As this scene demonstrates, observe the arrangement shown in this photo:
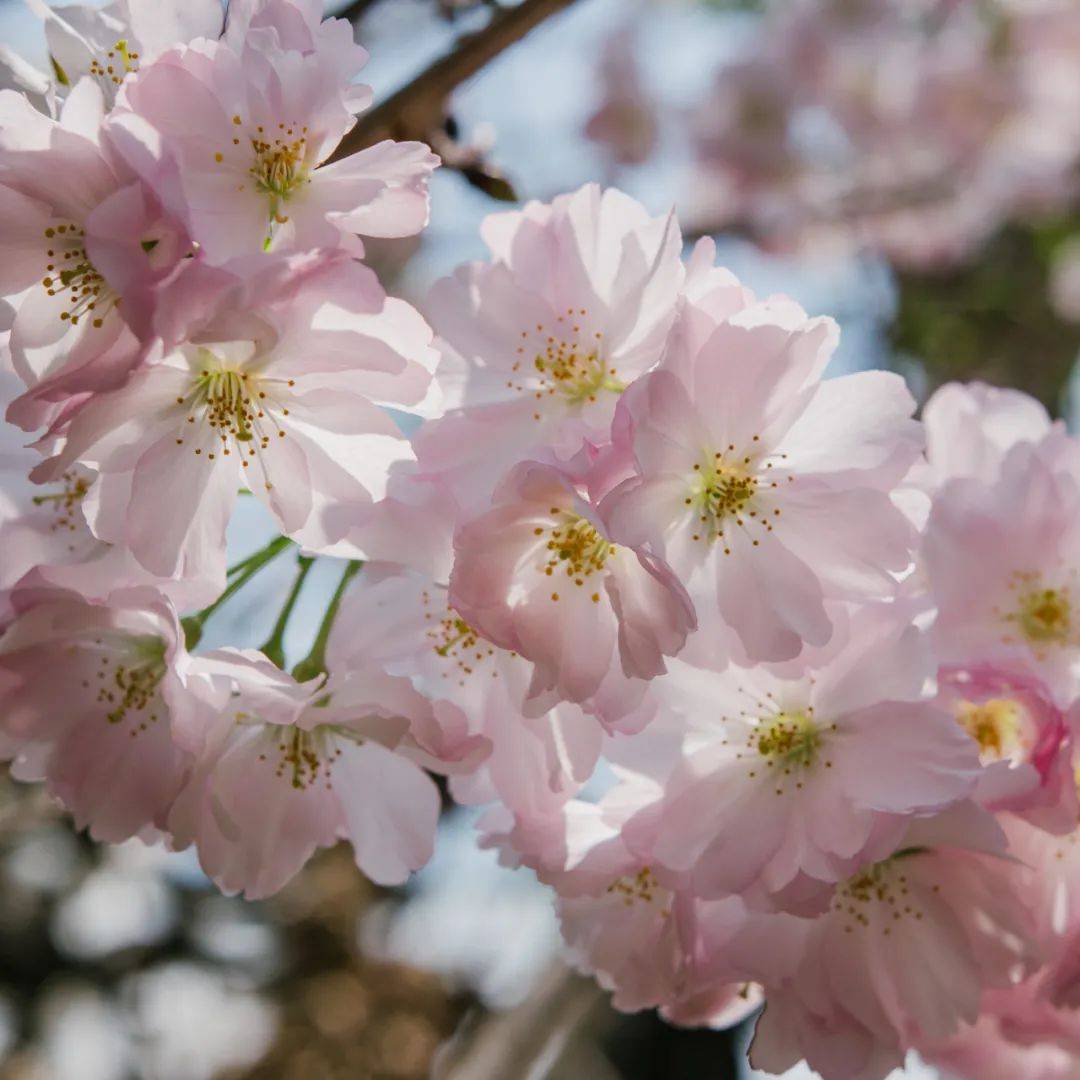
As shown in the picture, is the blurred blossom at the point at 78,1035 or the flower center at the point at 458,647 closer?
the flower center at the point at 458,647

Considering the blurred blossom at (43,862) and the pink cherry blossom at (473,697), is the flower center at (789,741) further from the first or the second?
the blurred blossom at (43,862)

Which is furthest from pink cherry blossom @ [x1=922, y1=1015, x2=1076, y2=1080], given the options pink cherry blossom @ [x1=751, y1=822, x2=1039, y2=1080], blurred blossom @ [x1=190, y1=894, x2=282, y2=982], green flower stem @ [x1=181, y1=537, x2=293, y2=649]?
blurred blossom @ [x1=190, y1=894, x2=282, y2=982]

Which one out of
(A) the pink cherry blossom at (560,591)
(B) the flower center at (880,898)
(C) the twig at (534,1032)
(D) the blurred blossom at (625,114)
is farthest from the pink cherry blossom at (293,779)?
(D) the blurred blossom at (625,114)

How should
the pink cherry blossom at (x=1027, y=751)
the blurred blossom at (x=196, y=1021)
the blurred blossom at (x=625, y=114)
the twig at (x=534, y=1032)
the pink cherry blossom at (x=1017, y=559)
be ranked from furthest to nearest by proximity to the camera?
the blurred blossom at (x=625, y=114) < the blurred blossom at (x=196, y=1021) < the twig at (x=534, y=1032) < the pink cherry blossom at (x=1017, y=559) < the pink cherry blossom at (x=1027, y=751)

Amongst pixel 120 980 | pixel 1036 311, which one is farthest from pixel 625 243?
pixel 1036 311

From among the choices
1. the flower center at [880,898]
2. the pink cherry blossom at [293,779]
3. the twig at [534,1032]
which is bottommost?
the twig at [534,1032]

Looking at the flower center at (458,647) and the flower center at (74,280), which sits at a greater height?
the flower center at (74,280)

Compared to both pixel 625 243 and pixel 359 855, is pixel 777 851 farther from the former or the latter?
pixel 625 243
